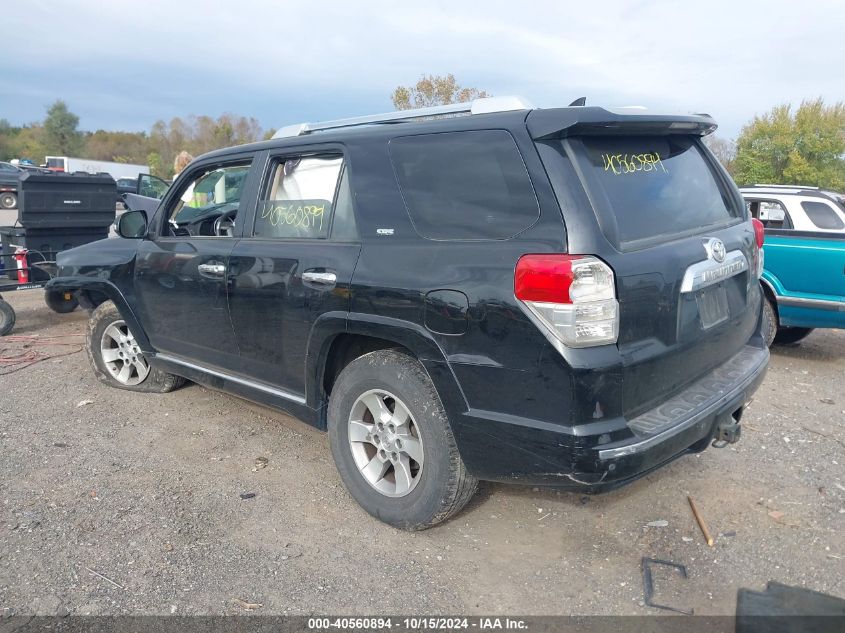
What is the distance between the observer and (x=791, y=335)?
725cm

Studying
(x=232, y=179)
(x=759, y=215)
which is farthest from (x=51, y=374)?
(x=759, y=215)

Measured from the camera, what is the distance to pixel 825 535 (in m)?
3.36

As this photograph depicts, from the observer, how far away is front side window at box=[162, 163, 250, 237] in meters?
4.63

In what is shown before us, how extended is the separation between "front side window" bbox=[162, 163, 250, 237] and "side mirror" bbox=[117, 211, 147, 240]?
0.22 metres

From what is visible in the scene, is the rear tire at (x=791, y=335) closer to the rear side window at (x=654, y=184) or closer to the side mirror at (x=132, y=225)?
the rear side window at (x=654, y=184)

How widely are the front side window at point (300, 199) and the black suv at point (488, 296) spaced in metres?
0.01

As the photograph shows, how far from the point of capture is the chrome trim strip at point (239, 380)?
3857 millimetres

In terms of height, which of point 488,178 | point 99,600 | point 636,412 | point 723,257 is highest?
point 488,178

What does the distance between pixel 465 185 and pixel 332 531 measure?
1.88 m

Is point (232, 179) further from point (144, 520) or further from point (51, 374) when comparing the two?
point (51, 374)

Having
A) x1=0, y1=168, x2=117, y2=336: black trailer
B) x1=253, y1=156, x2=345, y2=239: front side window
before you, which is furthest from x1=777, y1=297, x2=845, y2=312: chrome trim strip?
x1=0, y1=168, x2=117, y2=336: black trailer

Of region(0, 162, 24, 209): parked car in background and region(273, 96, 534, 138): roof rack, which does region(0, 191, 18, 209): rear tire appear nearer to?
region(0, 162, 24, 209): parked car in background

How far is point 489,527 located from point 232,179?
2878 mm

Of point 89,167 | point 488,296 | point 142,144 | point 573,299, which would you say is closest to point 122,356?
point 488,296
